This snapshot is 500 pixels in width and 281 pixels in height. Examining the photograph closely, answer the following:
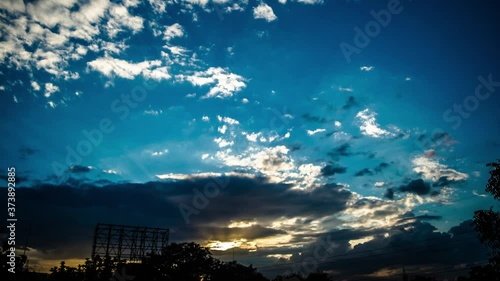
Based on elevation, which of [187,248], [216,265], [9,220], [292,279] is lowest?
[292,279]

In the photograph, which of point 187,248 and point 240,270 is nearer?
point 187,248

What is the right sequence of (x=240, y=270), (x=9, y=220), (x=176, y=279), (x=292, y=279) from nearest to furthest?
(x=9, y=220) → (x=176, y=279) → (x=292, y=279) → (x=240, y=270)

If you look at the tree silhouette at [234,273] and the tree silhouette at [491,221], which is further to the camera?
the tree silhouette at [234,273]

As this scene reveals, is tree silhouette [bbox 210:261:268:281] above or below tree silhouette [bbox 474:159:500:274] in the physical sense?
below

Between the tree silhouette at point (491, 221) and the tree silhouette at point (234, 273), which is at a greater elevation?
the tree silhouette at point (491, 221)

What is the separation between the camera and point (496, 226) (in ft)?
52.7

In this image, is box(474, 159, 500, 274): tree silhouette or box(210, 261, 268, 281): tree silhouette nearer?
box(474, 159, 500, 274): tree silhouette

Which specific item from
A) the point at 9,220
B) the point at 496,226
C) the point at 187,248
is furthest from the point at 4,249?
the point at 187,248

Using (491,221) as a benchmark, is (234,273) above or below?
below

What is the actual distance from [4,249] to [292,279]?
61.8 meters

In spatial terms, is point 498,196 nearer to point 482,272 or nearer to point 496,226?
point 496,226

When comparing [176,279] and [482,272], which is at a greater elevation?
[482,272]

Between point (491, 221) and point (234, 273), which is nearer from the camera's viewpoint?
point (491, 221)

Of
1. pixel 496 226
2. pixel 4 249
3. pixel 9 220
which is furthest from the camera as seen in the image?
pixel 496 226
